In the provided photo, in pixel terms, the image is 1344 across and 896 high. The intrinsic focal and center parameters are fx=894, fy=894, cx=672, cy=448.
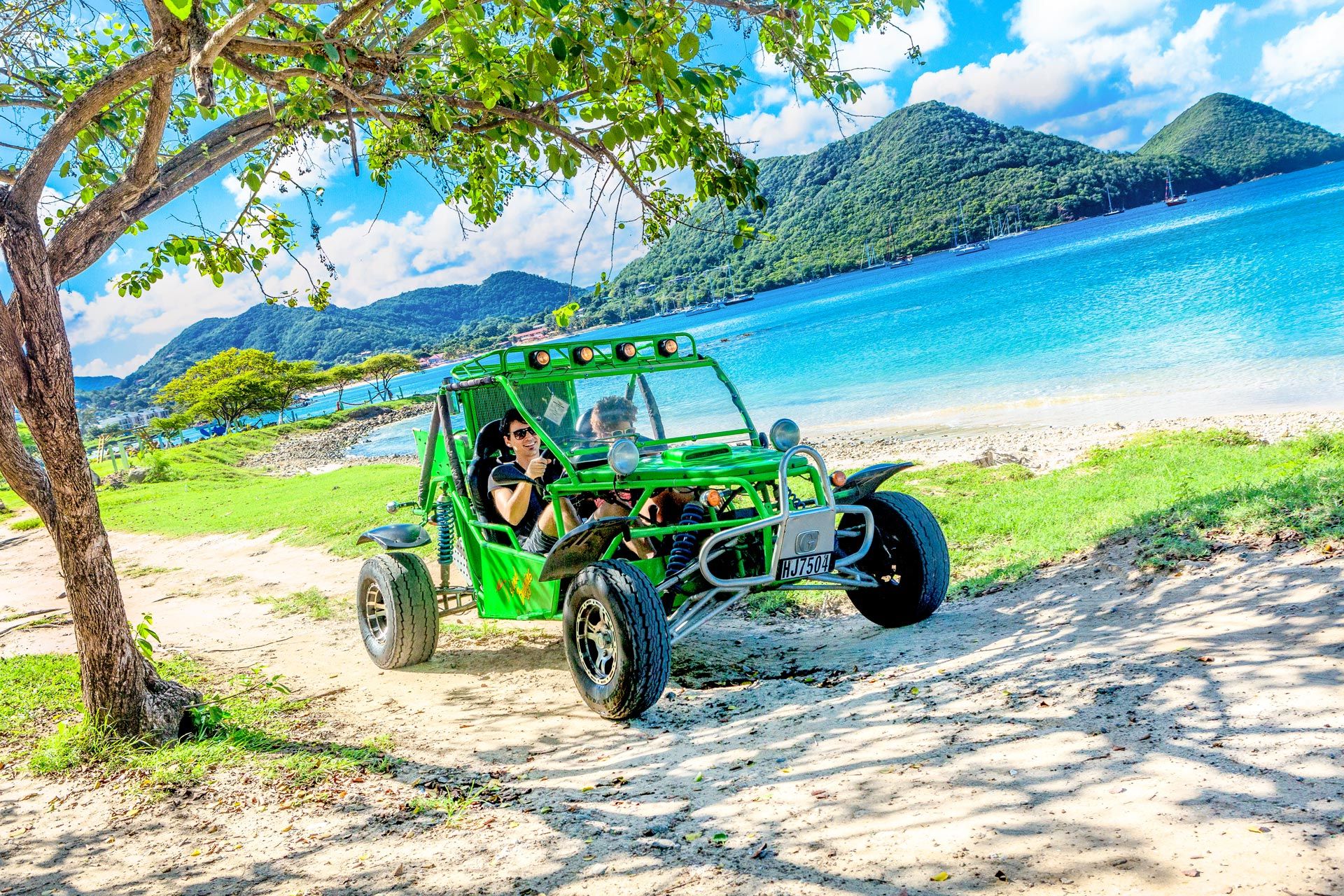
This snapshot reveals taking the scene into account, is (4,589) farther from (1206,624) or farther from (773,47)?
(1206,624)

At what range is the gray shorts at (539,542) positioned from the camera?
5.76m

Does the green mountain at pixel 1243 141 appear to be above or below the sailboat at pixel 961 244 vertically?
above

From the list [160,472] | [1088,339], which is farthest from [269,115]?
[1088,339]

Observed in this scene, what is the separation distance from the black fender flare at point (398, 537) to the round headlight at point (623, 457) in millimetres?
2520

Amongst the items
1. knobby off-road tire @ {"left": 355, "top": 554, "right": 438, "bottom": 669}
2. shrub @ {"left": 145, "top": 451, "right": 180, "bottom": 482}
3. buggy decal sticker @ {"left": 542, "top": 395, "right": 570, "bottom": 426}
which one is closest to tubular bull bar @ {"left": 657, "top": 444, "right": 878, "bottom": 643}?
buggy decal sticker @ {"left": 542, "top": 395, "right": 570, "bottom": 426}

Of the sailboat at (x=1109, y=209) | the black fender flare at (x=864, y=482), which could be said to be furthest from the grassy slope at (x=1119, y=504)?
the sailboat at (x=1109, y=209)

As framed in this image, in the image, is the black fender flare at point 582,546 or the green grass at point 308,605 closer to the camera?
the black fender flare at point 582,546

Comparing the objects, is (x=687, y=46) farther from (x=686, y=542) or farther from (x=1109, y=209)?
(x=1109, y=209)

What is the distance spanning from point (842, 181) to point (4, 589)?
404ft

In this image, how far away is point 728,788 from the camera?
3926 mm

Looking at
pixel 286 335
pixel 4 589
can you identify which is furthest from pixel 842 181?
pixel 4 589

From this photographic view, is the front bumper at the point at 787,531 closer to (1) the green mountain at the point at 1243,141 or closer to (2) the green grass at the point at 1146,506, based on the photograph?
(2) the green grass at the point at 1146,506

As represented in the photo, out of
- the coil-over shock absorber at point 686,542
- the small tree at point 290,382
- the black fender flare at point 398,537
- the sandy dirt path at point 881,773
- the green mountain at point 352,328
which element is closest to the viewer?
the sandy dirt path at point 881,773

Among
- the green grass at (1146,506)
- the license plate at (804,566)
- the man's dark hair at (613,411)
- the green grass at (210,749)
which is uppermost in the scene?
the man's dark hair at (613,411)
